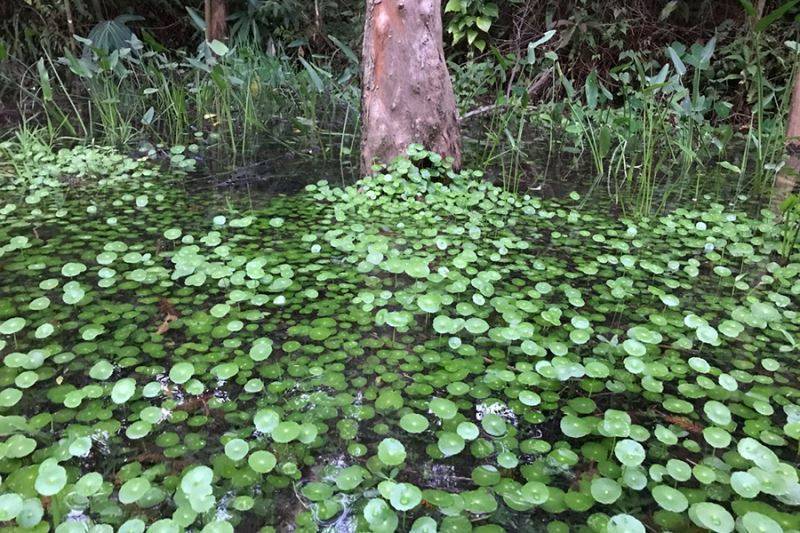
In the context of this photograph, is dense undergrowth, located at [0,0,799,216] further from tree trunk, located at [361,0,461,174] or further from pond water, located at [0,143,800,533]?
pond water, located at [0,143,800,533]

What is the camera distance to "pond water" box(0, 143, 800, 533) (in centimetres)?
93

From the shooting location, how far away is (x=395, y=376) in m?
1.28

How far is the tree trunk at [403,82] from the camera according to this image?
261cm

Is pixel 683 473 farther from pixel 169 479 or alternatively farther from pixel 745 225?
pixel 745 225

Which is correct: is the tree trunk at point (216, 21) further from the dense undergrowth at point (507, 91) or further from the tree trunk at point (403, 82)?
the tree trunk at point (403, 82)

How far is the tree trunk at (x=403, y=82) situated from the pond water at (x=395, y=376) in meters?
0.65

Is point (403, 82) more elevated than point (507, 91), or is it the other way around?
point (403, 82)

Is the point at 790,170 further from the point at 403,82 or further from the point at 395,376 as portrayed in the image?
the point at 395,376

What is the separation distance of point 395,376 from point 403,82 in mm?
1815

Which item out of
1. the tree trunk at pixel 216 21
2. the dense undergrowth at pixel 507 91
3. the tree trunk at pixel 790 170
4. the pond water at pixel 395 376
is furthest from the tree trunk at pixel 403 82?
the tree trunk at pixel 216 21

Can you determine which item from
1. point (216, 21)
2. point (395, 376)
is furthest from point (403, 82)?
point (216, 21)

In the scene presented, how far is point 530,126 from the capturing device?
457cm

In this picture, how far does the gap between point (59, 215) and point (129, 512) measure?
1760 millimetres

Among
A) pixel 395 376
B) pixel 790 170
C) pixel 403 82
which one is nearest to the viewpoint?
pixel 395 376
